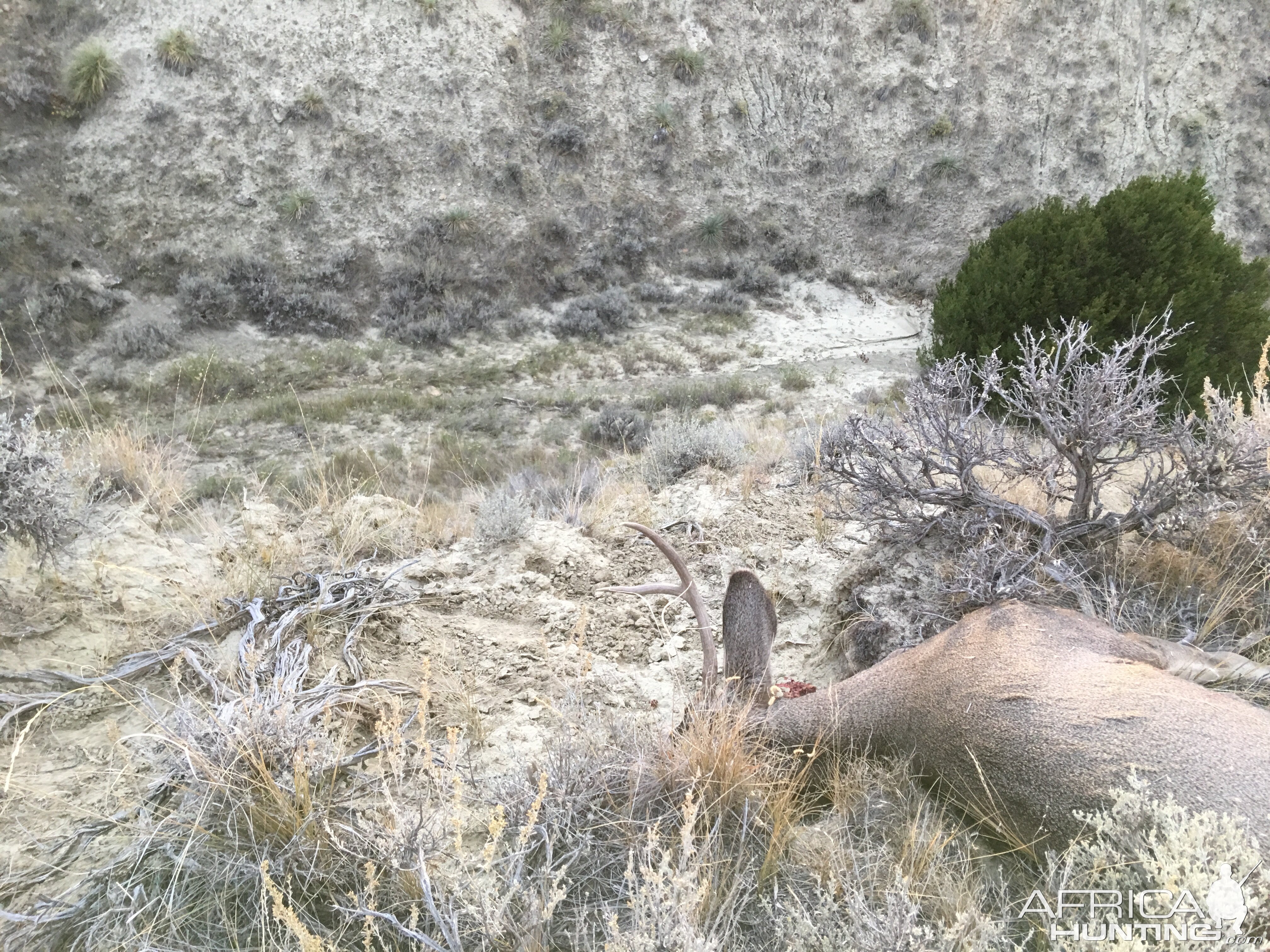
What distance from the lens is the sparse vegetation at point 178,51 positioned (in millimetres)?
12227

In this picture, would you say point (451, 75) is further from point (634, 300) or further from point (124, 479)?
point (124, 479)

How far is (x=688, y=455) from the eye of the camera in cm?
483

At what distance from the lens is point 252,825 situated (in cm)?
159

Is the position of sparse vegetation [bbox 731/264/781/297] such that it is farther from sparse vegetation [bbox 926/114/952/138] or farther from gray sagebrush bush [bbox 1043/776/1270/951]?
gray sagebrush bush [bbox 1043/776/1270/951]

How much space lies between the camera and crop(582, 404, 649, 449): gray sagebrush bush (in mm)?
8258

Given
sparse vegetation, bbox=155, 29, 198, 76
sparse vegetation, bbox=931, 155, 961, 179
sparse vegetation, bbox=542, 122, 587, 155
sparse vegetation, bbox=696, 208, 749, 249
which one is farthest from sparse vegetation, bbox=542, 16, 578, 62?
sparse vegetation, bbox=931, 155, 961, 179

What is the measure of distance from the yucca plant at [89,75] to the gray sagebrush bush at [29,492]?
496 inches

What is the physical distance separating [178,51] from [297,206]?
3502 mm

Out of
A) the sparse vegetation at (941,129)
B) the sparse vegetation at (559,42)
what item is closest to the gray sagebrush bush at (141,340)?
the sparse vegetation at (559,42)

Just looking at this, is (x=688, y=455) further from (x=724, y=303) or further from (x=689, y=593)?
(x=724, y=303)

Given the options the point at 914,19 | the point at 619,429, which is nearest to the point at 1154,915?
the point at 619,429

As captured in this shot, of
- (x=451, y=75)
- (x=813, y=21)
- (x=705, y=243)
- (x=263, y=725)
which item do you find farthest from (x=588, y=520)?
(x=813, y=21)

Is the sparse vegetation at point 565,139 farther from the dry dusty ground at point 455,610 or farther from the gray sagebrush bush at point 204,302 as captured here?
the dry dusty ground at point 455,610

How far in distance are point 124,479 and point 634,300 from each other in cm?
951
